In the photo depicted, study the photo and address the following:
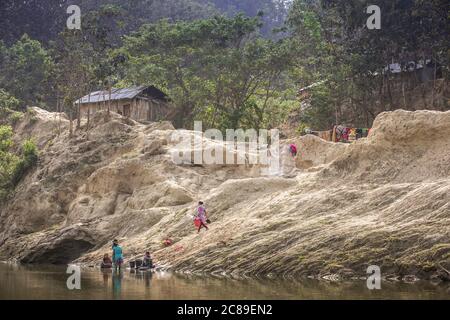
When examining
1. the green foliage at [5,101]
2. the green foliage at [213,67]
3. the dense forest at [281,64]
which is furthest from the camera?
the green foliage at [5,101]

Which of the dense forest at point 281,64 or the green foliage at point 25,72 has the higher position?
the green foliage at point 25,72

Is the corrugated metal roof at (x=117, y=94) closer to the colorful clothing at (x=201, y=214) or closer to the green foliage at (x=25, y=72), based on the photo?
the green foliage at (x=25, y=72)

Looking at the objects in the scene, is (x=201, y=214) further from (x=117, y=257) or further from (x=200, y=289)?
(x=200, y=289)

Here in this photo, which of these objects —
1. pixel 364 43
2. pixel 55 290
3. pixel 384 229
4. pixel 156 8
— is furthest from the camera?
pixel 156 8

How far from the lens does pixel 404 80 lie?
5384 centimetres

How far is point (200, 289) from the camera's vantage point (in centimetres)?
2233

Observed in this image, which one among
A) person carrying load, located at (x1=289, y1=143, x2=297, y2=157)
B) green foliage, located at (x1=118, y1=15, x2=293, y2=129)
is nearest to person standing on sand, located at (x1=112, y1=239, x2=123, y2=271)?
person carrying load, located at (x1=289, y1=143, x2=297, y2=157)

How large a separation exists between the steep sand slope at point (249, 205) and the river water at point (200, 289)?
1.59 metres

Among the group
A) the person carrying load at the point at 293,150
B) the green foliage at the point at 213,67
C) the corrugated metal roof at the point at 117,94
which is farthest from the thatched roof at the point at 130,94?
the person carrying load at the point at 293,150

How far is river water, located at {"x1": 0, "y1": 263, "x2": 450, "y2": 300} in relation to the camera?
66.9 feet

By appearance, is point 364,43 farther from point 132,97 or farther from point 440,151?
point 440,151

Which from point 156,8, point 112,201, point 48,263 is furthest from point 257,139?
point 156,8

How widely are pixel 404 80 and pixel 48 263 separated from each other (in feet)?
90.2

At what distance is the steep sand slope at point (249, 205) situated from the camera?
2505 cm
